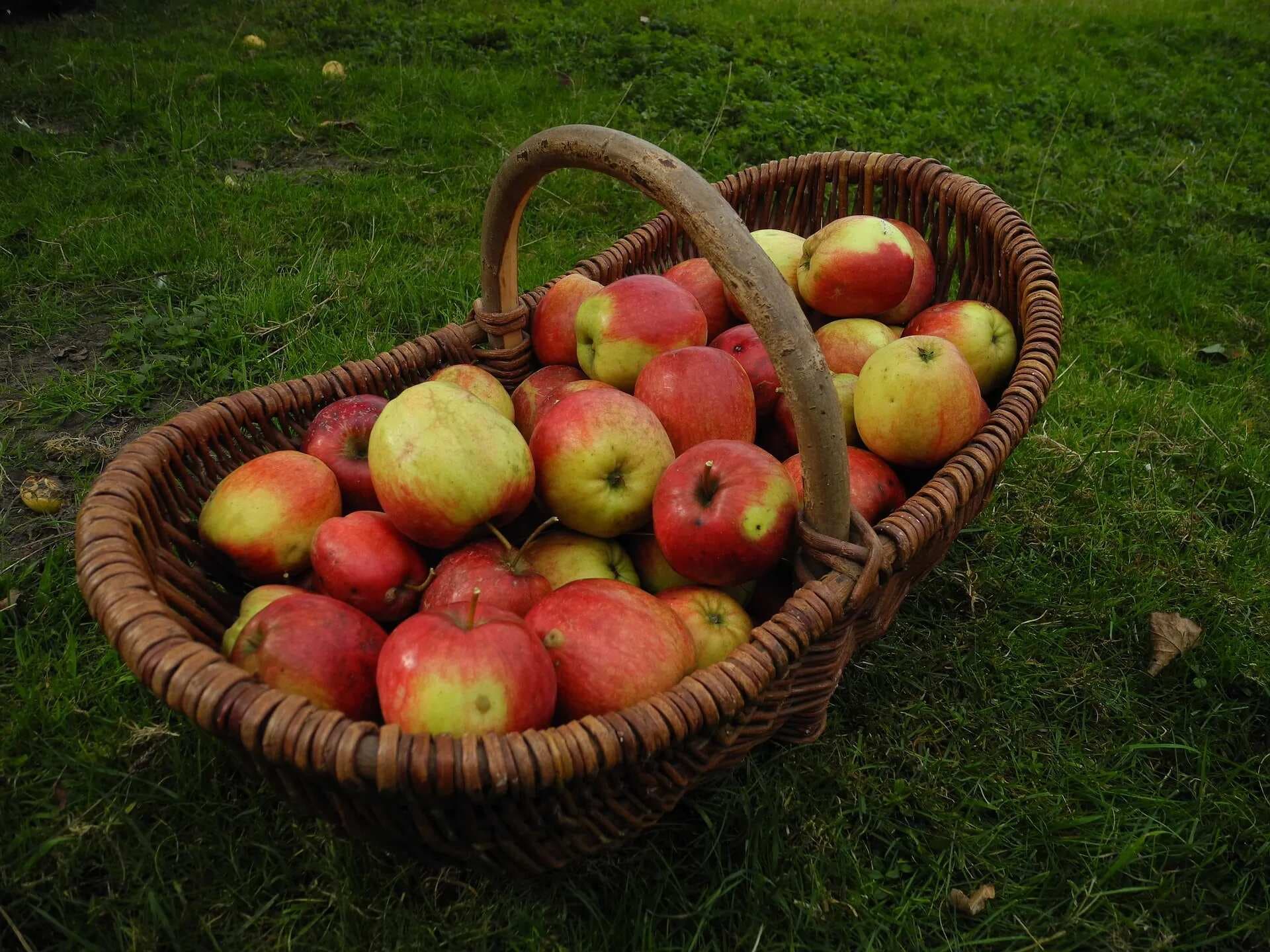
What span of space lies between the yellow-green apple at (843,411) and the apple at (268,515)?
3.61 feet

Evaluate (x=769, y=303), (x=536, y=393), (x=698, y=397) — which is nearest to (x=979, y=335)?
(x=698, y=397)

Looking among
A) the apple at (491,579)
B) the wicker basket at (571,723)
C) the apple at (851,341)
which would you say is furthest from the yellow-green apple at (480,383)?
the apple at (851,341)

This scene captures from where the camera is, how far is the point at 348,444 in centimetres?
208

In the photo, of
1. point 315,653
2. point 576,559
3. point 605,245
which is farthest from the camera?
point 605,245

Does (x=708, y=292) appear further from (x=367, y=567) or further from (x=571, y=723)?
(x=571, y=723)

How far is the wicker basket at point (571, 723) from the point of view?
51.1 inches

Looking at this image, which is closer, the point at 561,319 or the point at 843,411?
the point at 843,411

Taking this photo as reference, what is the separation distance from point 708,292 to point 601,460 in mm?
882

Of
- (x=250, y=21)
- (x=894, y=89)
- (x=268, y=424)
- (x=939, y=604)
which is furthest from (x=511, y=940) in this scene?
(x=250, y=21)

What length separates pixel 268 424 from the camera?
2.14m

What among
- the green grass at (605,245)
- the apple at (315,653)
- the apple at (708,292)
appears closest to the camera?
the apple at (315,653)

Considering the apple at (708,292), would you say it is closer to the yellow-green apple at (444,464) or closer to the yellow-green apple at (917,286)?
the yellow-green apple at (917,286)

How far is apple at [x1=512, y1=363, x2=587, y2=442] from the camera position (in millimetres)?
2287

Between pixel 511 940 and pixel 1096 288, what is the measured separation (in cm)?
386
